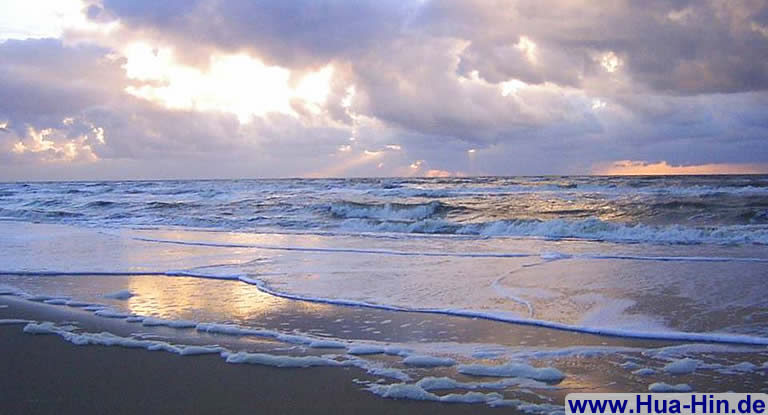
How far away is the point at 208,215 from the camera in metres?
25.5

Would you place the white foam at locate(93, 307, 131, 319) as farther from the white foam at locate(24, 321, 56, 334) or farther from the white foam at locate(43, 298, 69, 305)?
Result: the white foam at locate(43, 298, 69, 305)

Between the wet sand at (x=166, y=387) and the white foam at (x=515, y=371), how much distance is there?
658mm

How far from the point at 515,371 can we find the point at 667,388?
41.7 inches

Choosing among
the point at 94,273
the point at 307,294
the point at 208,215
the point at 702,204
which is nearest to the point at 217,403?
the point at 307,294

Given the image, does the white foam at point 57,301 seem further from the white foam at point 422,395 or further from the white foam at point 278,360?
the white foam at point 422,395

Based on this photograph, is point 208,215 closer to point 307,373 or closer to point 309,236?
point 309,236

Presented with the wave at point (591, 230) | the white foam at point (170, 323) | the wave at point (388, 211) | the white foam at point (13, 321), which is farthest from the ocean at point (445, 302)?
the wave at point (388, 211)

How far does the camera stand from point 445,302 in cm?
744

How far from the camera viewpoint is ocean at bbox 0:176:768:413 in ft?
15.7

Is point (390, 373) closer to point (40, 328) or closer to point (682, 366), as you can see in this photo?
point (682, 366)

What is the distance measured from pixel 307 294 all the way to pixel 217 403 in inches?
154

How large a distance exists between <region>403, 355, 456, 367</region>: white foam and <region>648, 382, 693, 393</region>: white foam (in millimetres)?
1476

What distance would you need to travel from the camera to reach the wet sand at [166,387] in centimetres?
405

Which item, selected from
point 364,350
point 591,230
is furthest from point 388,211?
point 364,350
